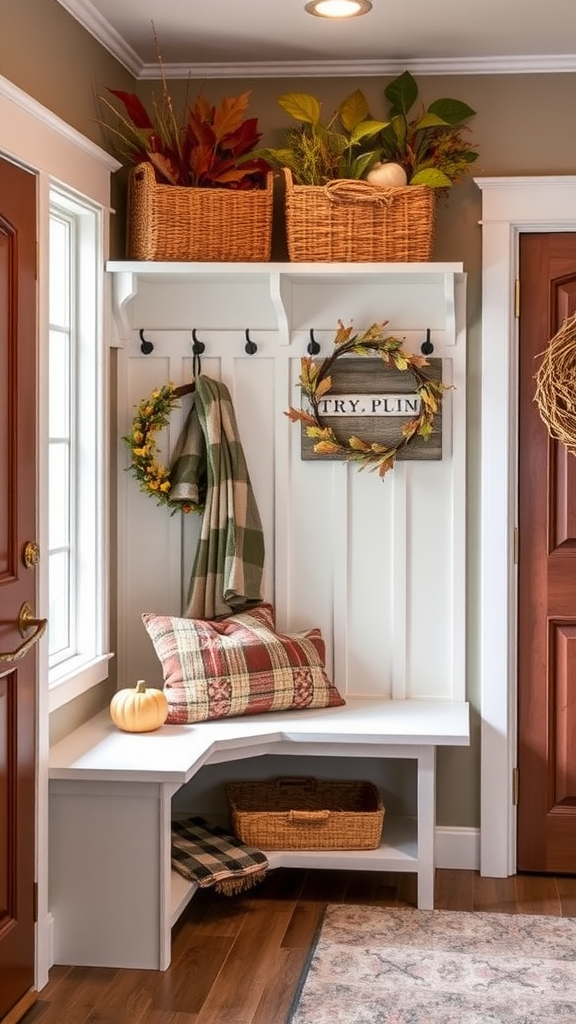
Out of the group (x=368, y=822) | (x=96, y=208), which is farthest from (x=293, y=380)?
(x=368, y=822)

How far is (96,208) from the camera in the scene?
3.51 meters

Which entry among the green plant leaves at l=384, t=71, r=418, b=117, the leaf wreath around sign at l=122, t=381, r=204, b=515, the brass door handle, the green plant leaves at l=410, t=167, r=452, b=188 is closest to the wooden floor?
the brass door handle

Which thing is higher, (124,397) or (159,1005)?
(124,397)

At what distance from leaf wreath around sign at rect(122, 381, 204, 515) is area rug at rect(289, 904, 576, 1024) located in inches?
52.8

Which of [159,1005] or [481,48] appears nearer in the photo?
[159,1005]

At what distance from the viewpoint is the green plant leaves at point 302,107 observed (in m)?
3.59

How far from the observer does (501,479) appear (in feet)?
12.6

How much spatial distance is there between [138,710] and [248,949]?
697mm

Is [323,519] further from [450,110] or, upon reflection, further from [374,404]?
[450,110]

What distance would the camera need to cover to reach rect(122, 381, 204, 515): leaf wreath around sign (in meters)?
3.78

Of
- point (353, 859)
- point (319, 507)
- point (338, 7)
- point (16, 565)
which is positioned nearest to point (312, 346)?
point (319, 507)

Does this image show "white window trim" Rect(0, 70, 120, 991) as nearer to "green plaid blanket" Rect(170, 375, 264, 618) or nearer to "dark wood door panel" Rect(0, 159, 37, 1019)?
"dark wood door panel" Rect(0, 159, 37, 1019)

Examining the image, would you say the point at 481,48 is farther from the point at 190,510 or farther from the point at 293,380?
the point at 190,510

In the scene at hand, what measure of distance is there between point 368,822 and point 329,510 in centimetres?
97
